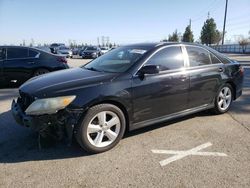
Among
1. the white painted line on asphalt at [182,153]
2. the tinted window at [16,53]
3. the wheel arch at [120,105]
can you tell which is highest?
the tinted window at [16,53]

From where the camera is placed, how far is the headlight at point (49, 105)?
3754 millimetres

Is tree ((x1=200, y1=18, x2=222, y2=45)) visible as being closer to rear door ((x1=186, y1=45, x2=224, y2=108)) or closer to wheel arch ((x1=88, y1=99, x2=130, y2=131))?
rear door ((x1=186, y1=45, x2=224, y2=108))

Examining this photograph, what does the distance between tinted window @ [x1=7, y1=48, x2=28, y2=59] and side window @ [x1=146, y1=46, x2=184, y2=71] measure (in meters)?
5.96

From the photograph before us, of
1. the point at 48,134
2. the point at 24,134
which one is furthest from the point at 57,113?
the point at 24,134

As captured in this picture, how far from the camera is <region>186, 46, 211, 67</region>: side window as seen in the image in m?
5.26

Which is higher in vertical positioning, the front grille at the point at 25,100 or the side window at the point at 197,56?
the side window at the point at 197,56

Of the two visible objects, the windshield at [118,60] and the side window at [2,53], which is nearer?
the windshield at [118,60]

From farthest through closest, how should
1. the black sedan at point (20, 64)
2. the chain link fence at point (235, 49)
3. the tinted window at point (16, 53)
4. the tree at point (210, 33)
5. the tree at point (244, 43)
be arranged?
the tree at point (210, 33), the tree at point (244, 43), the chain link fence at point (235, 49), the tinted window at point (16, 53), the black sedan at point (20, 64)

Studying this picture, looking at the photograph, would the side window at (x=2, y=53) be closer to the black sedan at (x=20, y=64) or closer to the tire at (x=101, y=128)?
the black sedan at (x=20, y=64)

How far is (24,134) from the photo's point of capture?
15.9ft

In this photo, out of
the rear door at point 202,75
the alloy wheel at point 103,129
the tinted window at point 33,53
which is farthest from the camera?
the tinted window at point 33,53

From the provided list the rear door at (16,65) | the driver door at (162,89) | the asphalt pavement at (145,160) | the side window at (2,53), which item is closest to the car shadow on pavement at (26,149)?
the asphalt pavement at (145,160)

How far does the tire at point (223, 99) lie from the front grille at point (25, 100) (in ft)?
11.8

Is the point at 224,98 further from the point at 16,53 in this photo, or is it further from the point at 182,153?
the point at 16,53
